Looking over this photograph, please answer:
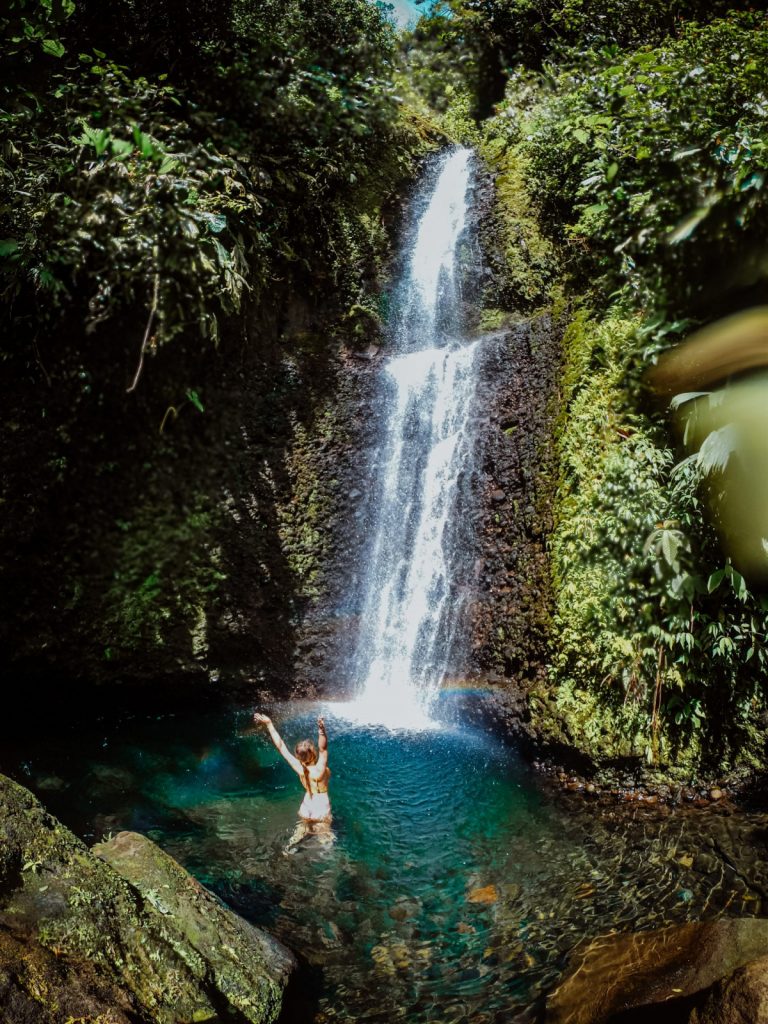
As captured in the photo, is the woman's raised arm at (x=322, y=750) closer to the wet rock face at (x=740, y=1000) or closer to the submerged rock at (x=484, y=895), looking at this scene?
the submerged rock at (x=484, y=895)

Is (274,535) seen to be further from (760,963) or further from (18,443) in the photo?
(760,963)

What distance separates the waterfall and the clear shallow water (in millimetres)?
1046

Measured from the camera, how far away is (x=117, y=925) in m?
2.78

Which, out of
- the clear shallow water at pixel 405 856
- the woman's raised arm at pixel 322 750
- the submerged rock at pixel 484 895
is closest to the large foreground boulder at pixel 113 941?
the clear shallow water at pixel 405 856

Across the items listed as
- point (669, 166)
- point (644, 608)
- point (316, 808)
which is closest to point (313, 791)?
point (316, 808)

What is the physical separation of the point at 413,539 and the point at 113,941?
252 inches

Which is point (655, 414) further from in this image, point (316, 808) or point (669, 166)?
point (316, 808)

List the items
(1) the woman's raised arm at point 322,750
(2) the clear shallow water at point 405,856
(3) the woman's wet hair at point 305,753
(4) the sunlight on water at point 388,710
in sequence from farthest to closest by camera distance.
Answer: (4) the sunlight on water at point 388,710
(3) the woman's wet hair at point 305,753
(1) the woman's raised arm at point 322,750
(2) the clear shallow water at point 405,856

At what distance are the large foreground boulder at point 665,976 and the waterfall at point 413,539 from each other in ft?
14.0

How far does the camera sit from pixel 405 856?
4.75 m

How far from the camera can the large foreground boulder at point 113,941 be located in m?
2.25

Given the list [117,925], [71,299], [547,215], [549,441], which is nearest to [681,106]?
[547,215]

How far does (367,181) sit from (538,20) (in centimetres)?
635

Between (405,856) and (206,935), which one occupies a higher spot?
(206,935)
